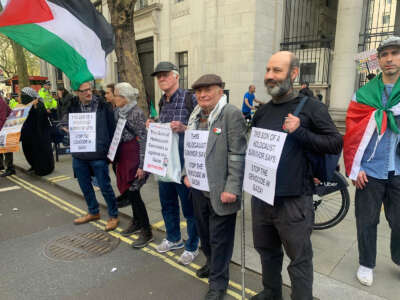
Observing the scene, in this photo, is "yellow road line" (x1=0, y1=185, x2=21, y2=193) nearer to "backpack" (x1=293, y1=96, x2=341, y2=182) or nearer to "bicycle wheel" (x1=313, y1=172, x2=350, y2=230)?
"bicycle wheel" (x1=313, y1=172, x2=350, y2=230)

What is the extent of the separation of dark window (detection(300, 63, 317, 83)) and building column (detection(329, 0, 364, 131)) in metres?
3.08

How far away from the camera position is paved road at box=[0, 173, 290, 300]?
2.96 m

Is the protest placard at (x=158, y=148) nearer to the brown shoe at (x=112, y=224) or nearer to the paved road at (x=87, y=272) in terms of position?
the paved road at (x=87, y=272)

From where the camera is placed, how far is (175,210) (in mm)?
3533

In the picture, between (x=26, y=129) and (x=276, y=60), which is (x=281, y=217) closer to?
(x=276, y=60)

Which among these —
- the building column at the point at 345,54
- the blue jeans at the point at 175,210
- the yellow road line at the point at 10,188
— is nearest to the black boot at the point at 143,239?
the blue jeans at the point at 175,210

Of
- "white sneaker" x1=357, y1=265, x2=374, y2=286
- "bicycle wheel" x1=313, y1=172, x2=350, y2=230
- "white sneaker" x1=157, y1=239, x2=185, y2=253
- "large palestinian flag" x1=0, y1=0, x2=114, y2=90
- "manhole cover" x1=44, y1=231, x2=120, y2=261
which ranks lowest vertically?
"manhole cover" x1=44, y1=231, x2=120, y2=261

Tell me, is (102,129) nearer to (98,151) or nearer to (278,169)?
(98,151)

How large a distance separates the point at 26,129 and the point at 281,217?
6.80 meters

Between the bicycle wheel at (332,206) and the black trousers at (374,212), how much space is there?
837 millimetres

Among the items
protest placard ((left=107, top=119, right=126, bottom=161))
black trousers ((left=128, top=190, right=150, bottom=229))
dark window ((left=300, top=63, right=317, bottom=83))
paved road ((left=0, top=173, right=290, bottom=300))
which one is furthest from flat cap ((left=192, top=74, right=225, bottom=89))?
dark window ((left=300, top=63, right=317, bottom=83))

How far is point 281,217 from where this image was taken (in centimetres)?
225

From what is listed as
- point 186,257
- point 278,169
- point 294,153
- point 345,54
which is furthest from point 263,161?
point 345,54

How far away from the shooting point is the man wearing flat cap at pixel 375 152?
2.63 metres
